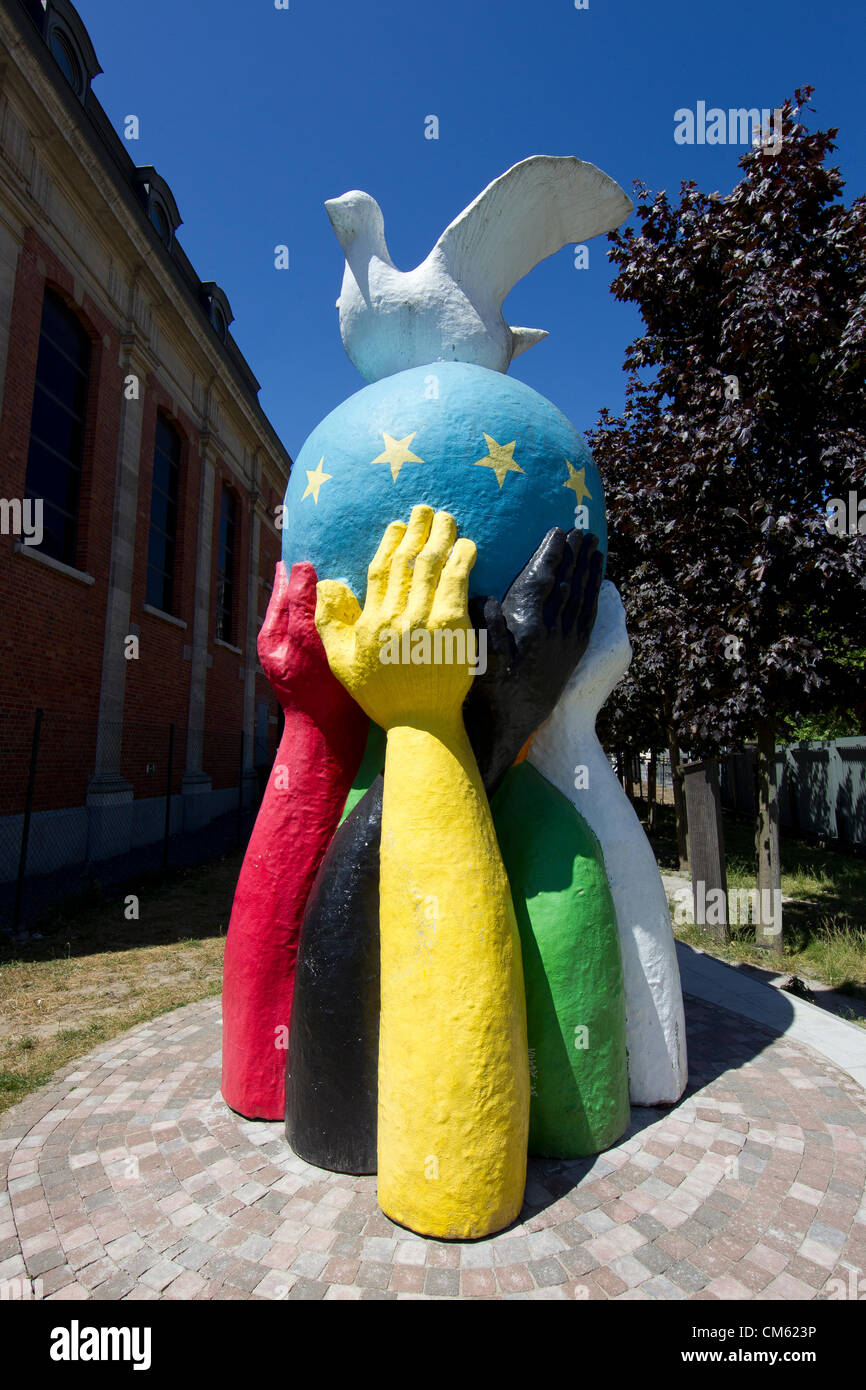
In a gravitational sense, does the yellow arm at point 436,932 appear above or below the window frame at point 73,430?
below

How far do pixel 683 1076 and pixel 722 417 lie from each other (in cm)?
632

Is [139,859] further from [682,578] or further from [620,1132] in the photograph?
[620,1132]

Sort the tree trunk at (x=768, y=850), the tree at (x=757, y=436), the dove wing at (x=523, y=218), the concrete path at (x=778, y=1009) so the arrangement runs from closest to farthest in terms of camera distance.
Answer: the dove wing at (x=523, y=218), the concrete path at (x=778, y=1009), the tree at (x=757, y=436), the tree trunk at (x=768, y=850)

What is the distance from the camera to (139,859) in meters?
12.7

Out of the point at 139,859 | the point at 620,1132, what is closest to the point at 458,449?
the point at 620,1132

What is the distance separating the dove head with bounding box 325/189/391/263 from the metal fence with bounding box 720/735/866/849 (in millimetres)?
14221

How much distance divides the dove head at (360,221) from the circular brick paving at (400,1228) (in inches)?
195

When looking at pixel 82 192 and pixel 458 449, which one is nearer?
pixel 458 449

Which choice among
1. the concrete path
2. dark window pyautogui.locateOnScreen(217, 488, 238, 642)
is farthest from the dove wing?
dark window pyautogui.locateOnScreen(217, 488, 238, 642)

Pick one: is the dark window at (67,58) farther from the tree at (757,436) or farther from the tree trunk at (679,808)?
the tree trunk at (679,808)

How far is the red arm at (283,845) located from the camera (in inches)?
149

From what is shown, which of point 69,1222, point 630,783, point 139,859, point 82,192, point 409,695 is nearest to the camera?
point 69,1222

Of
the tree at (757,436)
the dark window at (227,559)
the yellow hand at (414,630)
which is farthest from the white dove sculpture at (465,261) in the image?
the dark window at (227,559)

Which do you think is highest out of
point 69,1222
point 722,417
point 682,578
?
point 722,417
